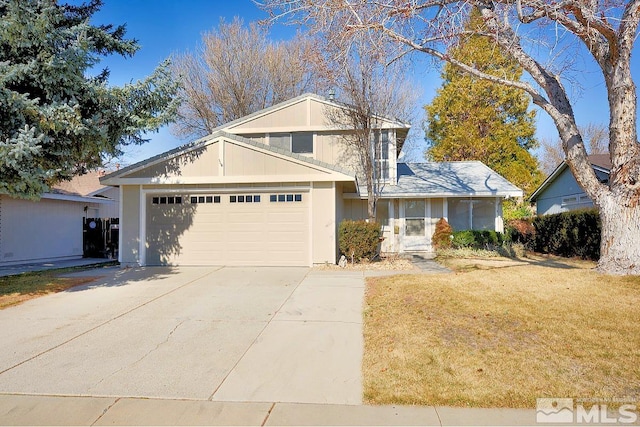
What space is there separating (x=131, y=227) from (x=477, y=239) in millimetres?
12154

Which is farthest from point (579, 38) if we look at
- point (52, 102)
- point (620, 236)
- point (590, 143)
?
point (590, 143)

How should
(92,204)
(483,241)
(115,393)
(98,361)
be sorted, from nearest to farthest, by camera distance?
1. (115,393)
2. (98,361)
3. (483,241)
4. (92,204)

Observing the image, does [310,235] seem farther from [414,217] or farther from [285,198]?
[414,217]

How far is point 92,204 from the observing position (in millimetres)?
16828

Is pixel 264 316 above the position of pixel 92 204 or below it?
below

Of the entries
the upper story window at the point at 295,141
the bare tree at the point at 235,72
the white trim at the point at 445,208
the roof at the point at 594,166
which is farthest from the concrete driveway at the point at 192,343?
the bare tree at the point at 235,72

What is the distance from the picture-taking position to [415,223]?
1550cm

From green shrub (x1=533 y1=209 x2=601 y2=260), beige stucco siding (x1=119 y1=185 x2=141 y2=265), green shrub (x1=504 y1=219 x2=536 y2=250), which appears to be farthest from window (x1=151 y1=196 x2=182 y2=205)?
green shrub (x1=504 y1=219 x2=536 y2=250)

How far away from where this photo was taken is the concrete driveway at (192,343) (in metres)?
3.70

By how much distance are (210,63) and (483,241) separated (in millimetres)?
18503

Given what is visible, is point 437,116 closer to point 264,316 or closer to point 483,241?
point 483,241

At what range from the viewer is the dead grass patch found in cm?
747

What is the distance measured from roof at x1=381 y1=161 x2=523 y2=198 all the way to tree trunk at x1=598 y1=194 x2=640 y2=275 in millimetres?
6454

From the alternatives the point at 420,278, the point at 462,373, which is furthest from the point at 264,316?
the point at 420,278
